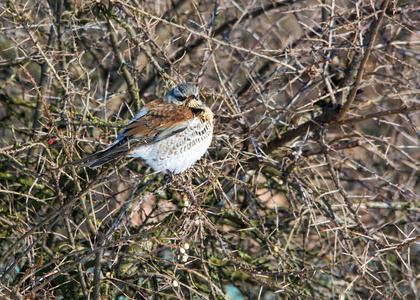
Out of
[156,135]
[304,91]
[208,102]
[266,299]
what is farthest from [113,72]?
[266,299]

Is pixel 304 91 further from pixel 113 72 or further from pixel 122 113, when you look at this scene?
pixel 113 72

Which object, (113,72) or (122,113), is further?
(113,72)

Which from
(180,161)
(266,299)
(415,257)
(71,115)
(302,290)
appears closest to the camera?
(71,115)

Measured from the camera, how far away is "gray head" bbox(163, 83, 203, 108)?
4.47m

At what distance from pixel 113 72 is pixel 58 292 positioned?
3101 millimetres

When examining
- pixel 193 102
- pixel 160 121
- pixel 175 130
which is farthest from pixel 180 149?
pixel 193 102

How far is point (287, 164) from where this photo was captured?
186 inches

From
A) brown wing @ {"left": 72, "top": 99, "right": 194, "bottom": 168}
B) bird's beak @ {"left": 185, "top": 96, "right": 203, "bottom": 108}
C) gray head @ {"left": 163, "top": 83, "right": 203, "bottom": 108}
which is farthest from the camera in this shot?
bird's beak @ {"left": 185, "top": 96, "right": 203, "bottom": 108}

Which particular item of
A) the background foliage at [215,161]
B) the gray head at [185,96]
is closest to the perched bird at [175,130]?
the gray head at [185,96]

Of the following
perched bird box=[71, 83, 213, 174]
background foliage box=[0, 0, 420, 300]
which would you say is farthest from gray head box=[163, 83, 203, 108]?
background foliage box=[0, 0, 420, 300]

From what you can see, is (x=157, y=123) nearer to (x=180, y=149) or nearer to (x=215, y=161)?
(x=180, y=149)

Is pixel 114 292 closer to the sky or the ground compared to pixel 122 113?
closer to the ground

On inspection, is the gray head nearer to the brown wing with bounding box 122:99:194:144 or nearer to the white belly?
the brown wing with bounding box 122:99:194:144

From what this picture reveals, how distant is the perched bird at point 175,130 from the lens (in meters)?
4.43
